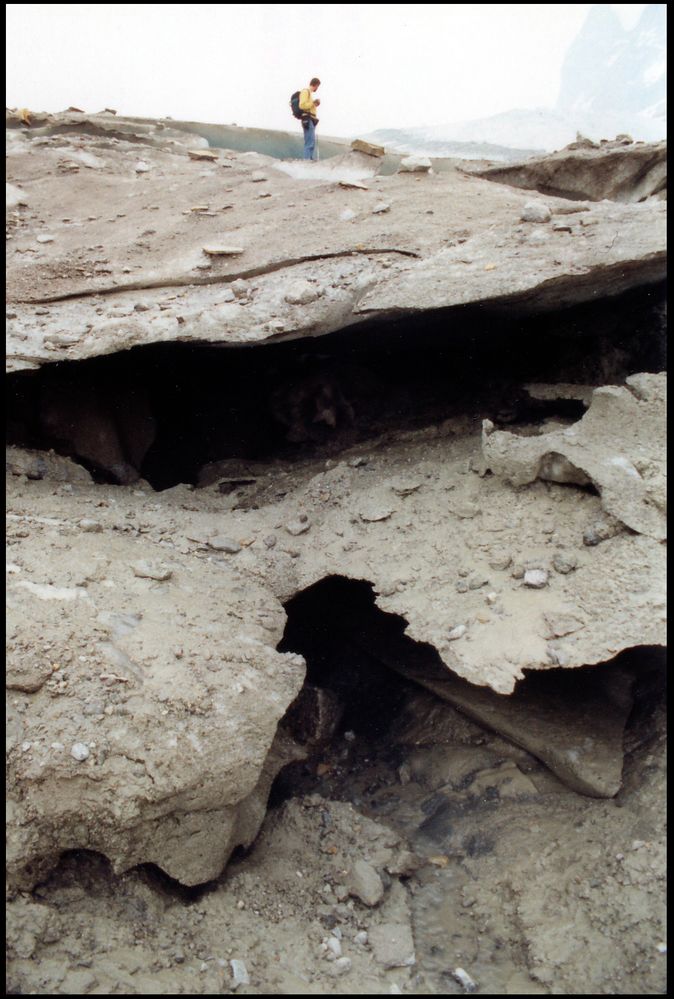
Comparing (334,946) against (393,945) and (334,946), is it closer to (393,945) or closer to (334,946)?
(334,946)

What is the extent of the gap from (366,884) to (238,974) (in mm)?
571

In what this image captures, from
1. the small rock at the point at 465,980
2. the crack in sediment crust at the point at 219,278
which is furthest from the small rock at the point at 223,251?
the small rock at the point at 465,980

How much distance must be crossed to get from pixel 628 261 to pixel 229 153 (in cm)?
434

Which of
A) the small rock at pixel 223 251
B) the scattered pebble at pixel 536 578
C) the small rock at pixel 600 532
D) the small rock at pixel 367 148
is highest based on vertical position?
the small rock at pixel 367 148

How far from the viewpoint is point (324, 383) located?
3.58 meters

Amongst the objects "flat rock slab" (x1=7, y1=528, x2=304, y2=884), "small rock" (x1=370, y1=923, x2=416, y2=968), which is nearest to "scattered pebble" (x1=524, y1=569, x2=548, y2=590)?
"flat rock slab" (x1=7, y1=528, x2=304, y2=884)

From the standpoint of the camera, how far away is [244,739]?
1.96 metres

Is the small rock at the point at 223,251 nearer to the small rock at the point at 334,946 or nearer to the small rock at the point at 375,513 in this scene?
the small rock at the point at 375,513

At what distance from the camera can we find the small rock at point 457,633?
2.18m

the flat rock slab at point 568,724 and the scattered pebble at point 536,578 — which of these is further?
the flat rock slab at point 568,724

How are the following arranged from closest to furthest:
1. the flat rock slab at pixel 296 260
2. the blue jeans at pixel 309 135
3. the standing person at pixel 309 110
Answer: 1. the flat rock slab at pixel 296 260
2. the standing person at pixel 309 110
3. the blue jeans at pixel 309 135

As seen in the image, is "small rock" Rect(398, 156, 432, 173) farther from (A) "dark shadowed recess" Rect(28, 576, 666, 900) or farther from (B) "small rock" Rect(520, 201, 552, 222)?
(A) "dark shadowed recess" Rect(28, 576, 666, 900)

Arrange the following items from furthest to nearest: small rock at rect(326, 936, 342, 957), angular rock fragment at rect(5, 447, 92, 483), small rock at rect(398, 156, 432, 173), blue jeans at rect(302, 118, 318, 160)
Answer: blue jeans at rect(302, 118, 318, 160)
small rock at rect(398, 156, 432, 173)
angular rock fragment at rect(5, 447, 92, 483)
small rock at rect(326, 936, 342, 957)

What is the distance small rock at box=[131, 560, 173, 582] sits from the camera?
7.72 feet
